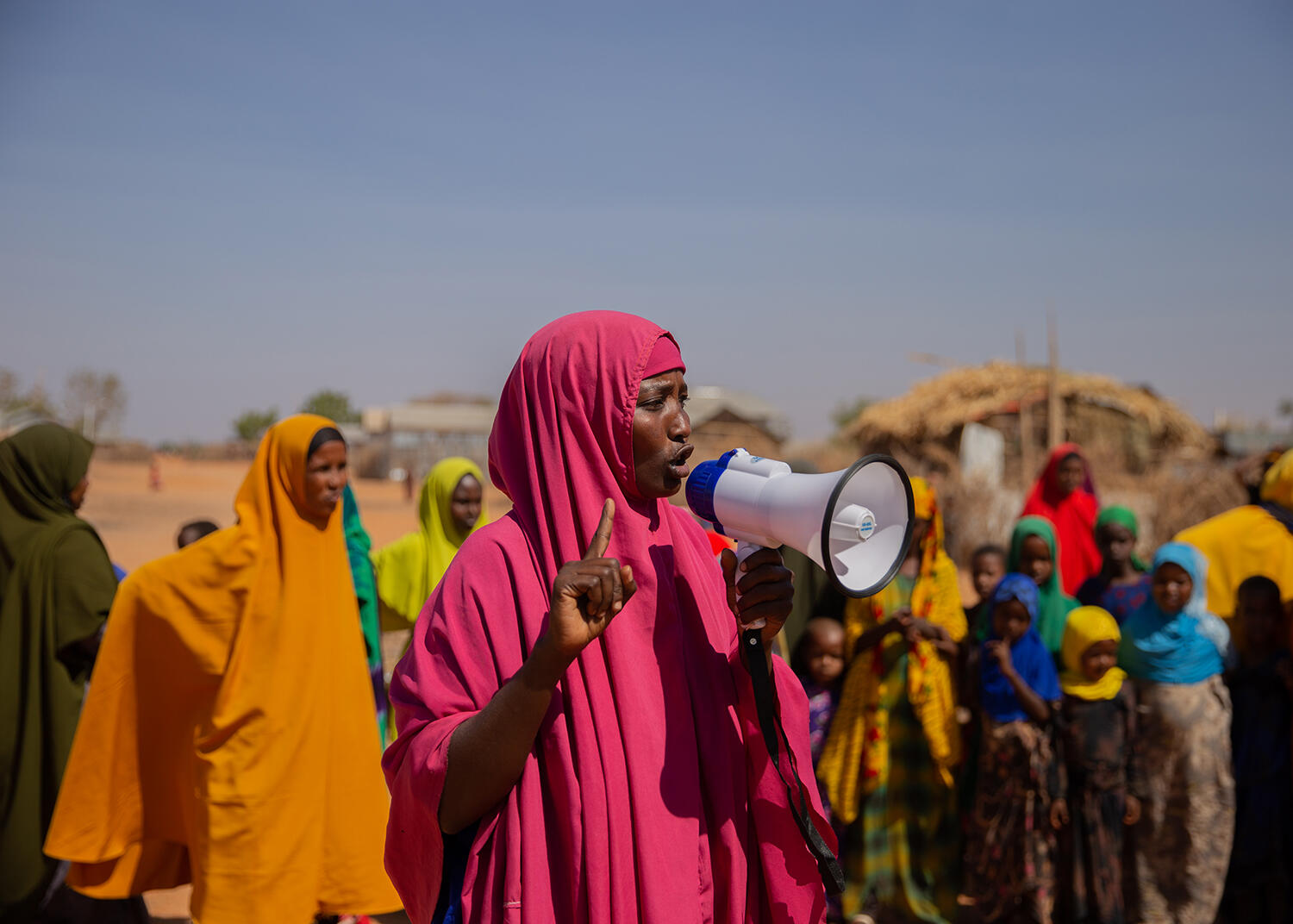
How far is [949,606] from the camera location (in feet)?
14.8

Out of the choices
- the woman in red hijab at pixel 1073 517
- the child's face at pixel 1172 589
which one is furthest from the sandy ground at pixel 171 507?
the child's face at pixel 1172 589

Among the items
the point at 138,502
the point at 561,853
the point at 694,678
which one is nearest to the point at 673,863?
the point at 561,853

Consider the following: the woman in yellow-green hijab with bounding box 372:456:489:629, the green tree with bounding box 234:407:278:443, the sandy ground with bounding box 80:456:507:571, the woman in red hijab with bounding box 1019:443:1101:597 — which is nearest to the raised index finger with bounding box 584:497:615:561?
the woman in yellow-green hijab with bounding box 372:456:489:629

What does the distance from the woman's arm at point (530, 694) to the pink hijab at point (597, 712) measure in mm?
49

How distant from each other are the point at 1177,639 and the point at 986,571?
0.97 m

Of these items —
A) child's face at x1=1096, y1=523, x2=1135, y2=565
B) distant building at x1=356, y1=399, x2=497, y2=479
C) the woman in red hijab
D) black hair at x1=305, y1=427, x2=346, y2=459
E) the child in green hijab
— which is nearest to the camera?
black hair at x1=305, y1=427, x2=346, y2=459

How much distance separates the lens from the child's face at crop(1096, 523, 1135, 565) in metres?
5.28

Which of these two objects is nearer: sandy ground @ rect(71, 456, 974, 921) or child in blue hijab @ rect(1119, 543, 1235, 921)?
child in blue hijab @ rect(1119, 543, 1235, 921)

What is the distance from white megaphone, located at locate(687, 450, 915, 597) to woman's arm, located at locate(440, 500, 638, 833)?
0.25 meters

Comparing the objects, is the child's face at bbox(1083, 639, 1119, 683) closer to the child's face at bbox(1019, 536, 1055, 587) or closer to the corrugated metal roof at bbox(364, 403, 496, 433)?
the child's face at bbox(1019, 536, 1055, 587)

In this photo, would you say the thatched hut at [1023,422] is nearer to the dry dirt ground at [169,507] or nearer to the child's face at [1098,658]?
the dry dirt ground at [169,507]

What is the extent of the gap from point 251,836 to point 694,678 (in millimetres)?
2610

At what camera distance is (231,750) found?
3.72 meters

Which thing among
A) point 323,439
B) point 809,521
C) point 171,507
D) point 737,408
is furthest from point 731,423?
point 809,521
